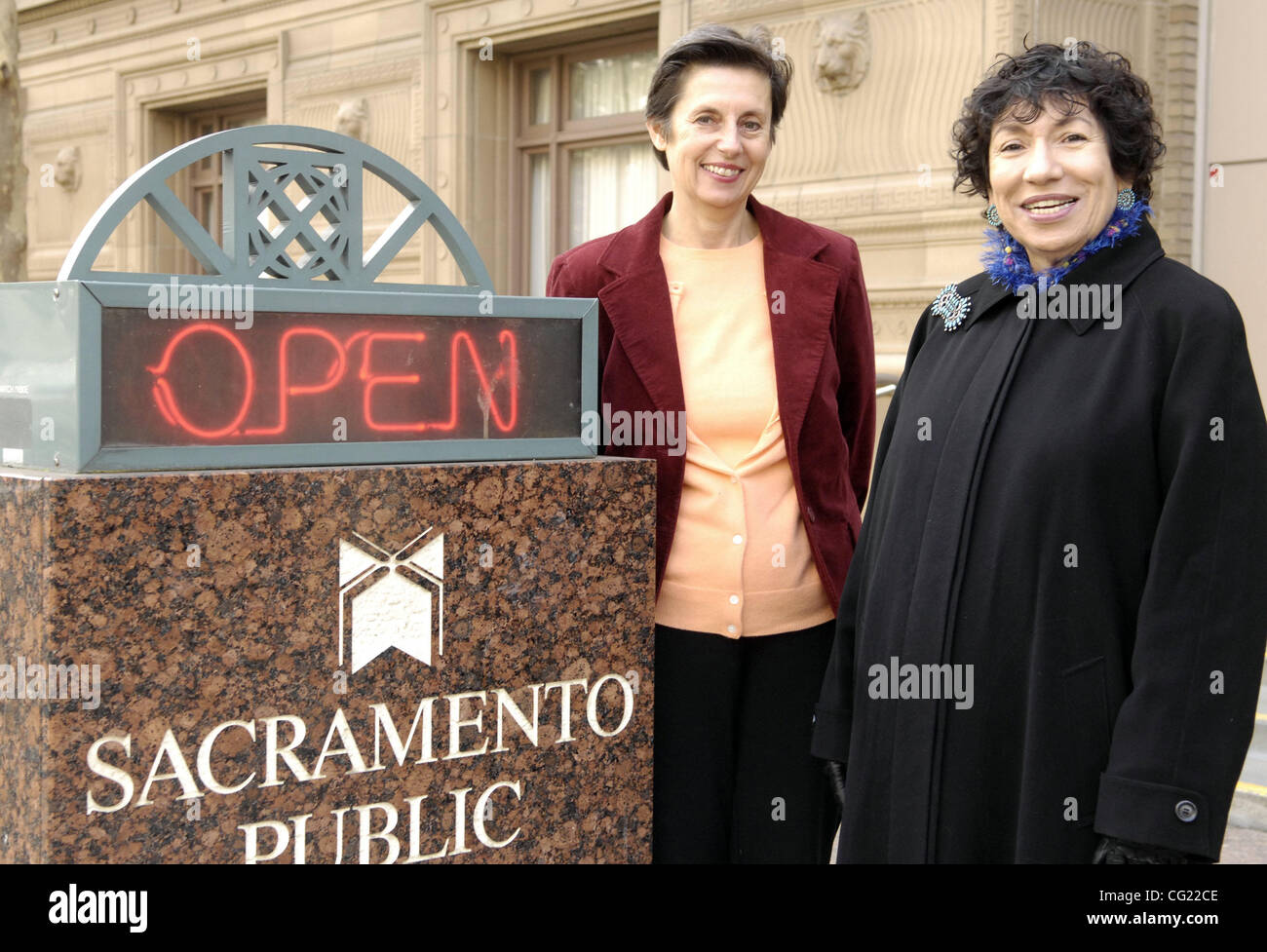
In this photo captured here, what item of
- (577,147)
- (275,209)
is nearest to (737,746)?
(275,209)

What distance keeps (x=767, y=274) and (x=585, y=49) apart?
6964 mm

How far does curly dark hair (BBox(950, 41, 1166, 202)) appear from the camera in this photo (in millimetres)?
2363

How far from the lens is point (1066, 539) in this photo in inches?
88.9

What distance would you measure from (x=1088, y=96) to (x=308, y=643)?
1504mm

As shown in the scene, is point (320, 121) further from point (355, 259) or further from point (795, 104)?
point (355, 259)

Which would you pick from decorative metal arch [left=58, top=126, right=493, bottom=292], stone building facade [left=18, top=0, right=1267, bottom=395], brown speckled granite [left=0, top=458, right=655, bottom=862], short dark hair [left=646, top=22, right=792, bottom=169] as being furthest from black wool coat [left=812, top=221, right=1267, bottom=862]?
stone building facade [left=18, top=0, right=1267, bottom=395]

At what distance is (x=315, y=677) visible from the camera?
2252mm

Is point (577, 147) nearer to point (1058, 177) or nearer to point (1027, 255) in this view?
point (1027, 255)

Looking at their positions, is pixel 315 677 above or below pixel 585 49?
below

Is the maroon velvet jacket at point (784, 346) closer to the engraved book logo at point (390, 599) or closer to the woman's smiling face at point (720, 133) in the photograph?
the woman's smiling face at point (720, 133)

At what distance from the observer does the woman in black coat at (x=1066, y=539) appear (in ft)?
7.07

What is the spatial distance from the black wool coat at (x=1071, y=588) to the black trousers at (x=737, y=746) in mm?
260

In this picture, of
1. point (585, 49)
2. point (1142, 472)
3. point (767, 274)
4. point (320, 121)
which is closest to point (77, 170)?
point (320, 121)

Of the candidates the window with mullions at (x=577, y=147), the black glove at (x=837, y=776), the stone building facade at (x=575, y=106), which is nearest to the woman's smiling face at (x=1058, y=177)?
the black glove at (x=837, y=776)
